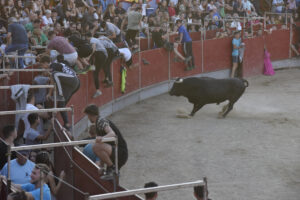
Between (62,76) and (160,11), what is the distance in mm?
10552

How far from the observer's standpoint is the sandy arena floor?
962cm

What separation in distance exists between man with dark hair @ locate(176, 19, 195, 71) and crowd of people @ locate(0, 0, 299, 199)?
0.03 meters

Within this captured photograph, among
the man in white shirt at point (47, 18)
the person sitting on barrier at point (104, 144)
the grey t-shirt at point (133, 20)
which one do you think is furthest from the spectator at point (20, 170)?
the grey t-shirt at point (133, 20)

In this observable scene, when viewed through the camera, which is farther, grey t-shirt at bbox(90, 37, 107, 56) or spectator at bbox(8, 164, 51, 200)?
grey t-shirt at bbox(90, 37, 107, 56)

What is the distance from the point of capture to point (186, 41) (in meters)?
18.8

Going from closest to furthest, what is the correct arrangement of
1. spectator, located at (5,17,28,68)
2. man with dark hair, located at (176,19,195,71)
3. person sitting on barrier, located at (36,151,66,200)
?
1. person sitting on barrier, located at (36,151,66,200)
2. spectator, located at (5,17,28,68)
3. man with dark hair, located at (176,19,195,71)

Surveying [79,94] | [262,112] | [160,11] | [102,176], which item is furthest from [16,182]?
[160,11]

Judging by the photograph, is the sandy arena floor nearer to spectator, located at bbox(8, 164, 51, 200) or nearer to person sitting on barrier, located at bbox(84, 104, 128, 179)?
person sitting on barrier, located at bbox(84, 104, 128, 179)

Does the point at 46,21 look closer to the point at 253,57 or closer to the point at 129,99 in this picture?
the point at 129,99

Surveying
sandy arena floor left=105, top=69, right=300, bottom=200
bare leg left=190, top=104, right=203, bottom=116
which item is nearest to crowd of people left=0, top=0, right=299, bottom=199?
sandy arena floor left=105, top=69, right=300, bottom=200

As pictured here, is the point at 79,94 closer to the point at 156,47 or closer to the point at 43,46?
the point at 43,46

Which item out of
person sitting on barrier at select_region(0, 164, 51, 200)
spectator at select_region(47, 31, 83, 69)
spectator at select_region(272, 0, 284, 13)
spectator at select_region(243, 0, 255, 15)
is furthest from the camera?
spectator at select_region(272, 0, 284, 13)

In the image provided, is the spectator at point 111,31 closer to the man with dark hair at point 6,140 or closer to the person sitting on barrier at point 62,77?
the person sitting on barrier at point 62,77

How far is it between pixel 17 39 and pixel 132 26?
15.2ft
